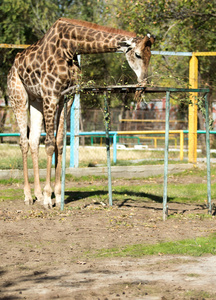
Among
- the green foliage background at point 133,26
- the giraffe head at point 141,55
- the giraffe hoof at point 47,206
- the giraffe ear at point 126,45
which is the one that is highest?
the green foliage background at point 133,26

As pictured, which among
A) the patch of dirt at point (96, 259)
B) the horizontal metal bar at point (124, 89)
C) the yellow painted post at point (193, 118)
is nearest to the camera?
the patch of dirt at point (96, 259)

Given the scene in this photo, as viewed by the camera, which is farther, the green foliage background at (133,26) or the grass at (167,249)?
the green foliage background at (133,26)

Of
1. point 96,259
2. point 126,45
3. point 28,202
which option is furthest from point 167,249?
point 28,202

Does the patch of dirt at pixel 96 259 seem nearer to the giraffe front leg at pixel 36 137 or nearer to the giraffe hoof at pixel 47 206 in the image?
the giraffe hoof at pixel 47 206

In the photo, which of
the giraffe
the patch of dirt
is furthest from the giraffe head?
the patch of dirt

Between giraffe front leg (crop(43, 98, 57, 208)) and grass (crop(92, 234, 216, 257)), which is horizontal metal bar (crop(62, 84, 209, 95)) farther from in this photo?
grass (crop(92, 234, 216, 257))

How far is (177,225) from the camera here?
22.1 feet

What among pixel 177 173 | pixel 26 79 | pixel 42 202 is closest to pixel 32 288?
pixel 42 202

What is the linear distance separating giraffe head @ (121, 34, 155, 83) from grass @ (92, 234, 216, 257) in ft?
8.42

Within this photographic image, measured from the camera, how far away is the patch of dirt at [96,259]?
3961 millimetres

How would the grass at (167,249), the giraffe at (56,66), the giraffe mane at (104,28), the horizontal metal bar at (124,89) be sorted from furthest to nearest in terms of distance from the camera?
the giraffe mane at (104,28)
the giraffe at (56,66)
the horizontal metal bar at (124,89)
the grass at (167,249)

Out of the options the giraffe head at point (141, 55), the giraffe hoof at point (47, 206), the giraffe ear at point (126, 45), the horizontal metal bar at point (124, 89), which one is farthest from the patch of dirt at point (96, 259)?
the giraffe ear at point (126, 45)

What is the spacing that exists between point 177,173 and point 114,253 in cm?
727

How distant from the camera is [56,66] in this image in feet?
25.7
